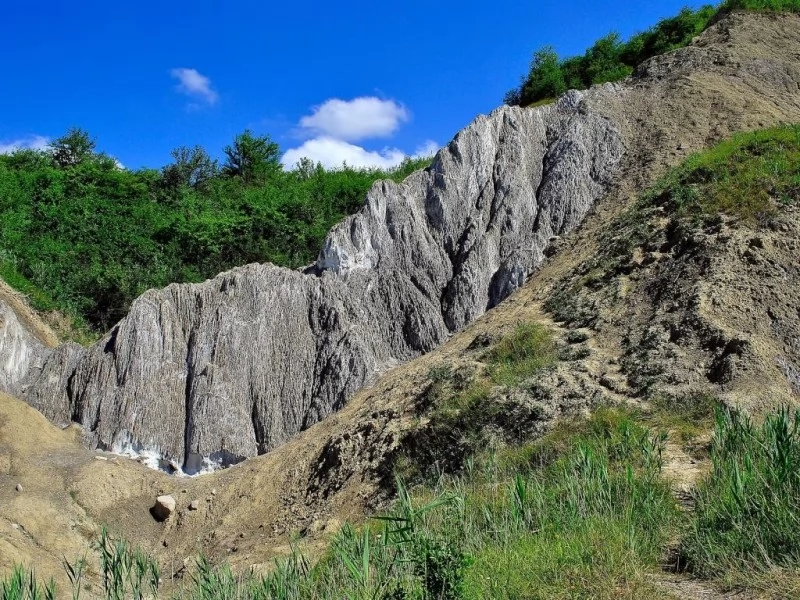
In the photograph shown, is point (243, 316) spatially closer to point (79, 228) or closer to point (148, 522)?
point (148, 522)

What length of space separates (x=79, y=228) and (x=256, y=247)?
22.3 feet

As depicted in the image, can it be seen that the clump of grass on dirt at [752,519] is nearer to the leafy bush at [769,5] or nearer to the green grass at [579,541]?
the green grass at [579,541]

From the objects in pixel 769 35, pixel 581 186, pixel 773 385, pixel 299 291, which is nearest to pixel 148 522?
pixel 299 291

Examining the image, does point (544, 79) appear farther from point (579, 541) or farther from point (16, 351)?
point (579, 541)

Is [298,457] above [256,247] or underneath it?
underneath

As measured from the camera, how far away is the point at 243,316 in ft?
53.1

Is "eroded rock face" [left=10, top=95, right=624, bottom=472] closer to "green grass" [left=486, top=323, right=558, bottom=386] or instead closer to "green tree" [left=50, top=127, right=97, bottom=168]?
"green grass" [left=486, top=323, right=558, bottom=386]

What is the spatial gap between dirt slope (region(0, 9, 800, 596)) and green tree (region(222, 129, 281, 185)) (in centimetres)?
2152

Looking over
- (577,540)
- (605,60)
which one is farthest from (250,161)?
(577,540)

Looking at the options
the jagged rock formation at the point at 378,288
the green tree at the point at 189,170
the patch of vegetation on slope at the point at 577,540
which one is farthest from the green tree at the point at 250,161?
the patch of vegetation on slope at the point at 577,540

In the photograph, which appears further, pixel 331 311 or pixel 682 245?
pixel 331 311

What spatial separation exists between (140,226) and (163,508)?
1592 cm

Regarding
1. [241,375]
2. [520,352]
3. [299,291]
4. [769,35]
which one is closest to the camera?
[520,352]

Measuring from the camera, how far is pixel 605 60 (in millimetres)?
30016
